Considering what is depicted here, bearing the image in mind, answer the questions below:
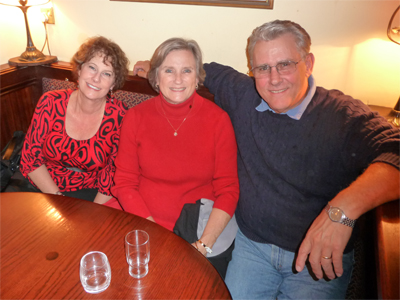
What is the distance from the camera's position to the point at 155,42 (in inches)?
91.4

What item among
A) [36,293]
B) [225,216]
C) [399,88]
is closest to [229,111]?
[225,216]

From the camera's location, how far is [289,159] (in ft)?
4.96

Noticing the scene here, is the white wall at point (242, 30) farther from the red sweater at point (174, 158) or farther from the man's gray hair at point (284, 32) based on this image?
the red sweater at point (174, 158)

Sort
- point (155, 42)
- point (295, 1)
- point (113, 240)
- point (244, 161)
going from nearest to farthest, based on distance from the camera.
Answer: point (113, 240) → point (244, 161) → point (295, 1) → point (155, 42)

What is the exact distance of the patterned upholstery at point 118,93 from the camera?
2182 mm

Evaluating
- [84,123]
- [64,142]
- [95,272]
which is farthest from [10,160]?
[95,272]

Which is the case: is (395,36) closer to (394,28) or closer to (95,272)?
(394,28)

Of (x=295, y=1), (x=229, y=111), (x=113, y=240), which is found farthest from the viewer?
(x=295, y=1)

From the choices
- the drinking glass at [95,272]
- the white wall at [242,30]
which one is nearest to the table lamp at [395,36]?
the white wall at [242,30]

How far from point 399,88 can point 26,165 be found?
2.39 meters

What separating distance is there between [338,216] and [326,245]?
13cm

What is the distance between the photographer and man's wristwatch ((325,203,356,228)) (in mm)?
1192

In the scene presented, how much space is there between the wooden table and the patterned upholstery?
1014mm

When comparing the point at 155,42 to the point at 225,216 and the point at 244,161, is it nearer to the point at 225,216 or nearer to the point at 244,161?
the point at 244,161
